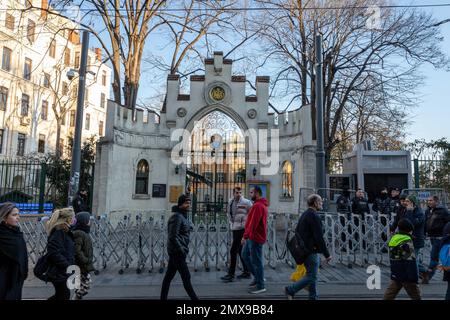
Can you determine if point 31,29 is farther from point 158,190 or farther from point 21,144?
point 158,190

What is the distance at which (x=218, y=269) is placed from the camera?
29.4 feet

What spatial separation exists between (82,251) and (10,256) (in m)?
1.40

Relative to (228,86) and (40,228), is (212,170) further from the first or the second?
(40,228)

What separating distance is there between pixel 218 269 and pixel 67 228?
4947 mm

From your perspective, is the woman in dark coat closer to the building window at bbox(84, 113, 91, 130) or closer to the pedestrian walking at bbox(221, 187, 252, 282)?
the pedestrian walking at bbox(221, 187, 252, 282)

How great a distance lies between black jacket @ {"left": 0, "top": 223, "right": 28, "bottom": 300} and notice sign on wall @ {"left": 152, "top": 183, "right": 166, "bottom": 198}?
1351 centimetres

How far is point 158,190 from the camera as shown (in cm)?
1786

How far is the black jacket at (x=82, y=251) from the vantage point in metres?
5.41

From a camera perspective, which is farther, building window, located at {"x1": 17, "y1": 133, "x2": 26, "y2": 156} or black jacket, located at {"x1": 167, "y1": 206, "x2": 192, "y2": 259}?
building window, located at {"x1": 17, "y1": 133, "x2": 26, "y2": 156}

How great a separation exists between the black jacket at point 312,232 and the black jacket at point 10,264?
4127 millimetres

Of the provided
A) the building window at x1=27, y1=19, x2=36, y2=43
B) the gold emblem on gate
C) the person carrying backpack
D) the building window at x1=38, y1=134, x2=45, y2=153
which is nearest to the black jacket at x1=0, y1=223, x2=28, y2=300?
the person carrying backpack

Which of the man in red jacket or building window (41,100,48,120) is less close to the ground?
building window (41,100,48,120)

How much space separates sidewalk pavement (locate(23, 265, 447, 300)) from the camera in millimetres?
6582

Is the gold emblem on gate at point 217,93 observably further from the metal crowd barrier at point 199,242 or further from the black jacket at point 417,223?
the black jacket at point 417,223
